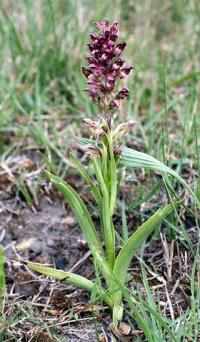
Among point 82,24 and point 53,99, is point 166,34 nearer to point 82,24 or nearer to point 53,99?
point 82,24

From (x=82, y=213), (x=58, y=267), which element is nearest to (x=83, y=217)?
(x=82, y=213)

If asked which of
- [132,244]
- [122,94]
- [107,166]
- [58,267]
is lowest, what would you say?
[58,267]

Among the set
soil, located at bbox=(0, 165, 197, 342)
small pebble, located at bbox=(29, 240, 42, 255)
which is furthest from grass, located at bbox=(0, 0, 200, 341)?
small pebble, located at bbox=(29, 240, 42, 255)

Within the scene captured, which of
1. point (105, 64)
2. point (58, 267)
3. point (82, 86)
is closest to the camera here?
point (105, 64)

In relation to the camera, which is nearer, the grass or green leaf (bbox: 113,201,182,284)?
green leaf (bbox: 113,201,182,284)

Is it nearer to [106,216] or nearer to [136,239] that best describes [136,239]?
[136,239]

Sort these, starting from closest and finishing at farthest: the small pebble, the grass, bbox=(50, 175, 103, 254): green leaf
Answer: bbox=(50, 175, 103, 254): green leaf
the small pebble
the grass

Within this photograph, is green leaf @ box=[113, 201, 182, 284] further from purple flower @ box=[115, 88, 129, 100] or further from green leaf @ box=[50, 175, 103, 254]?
purple flower @ box=[115, 88, 129, 100]
